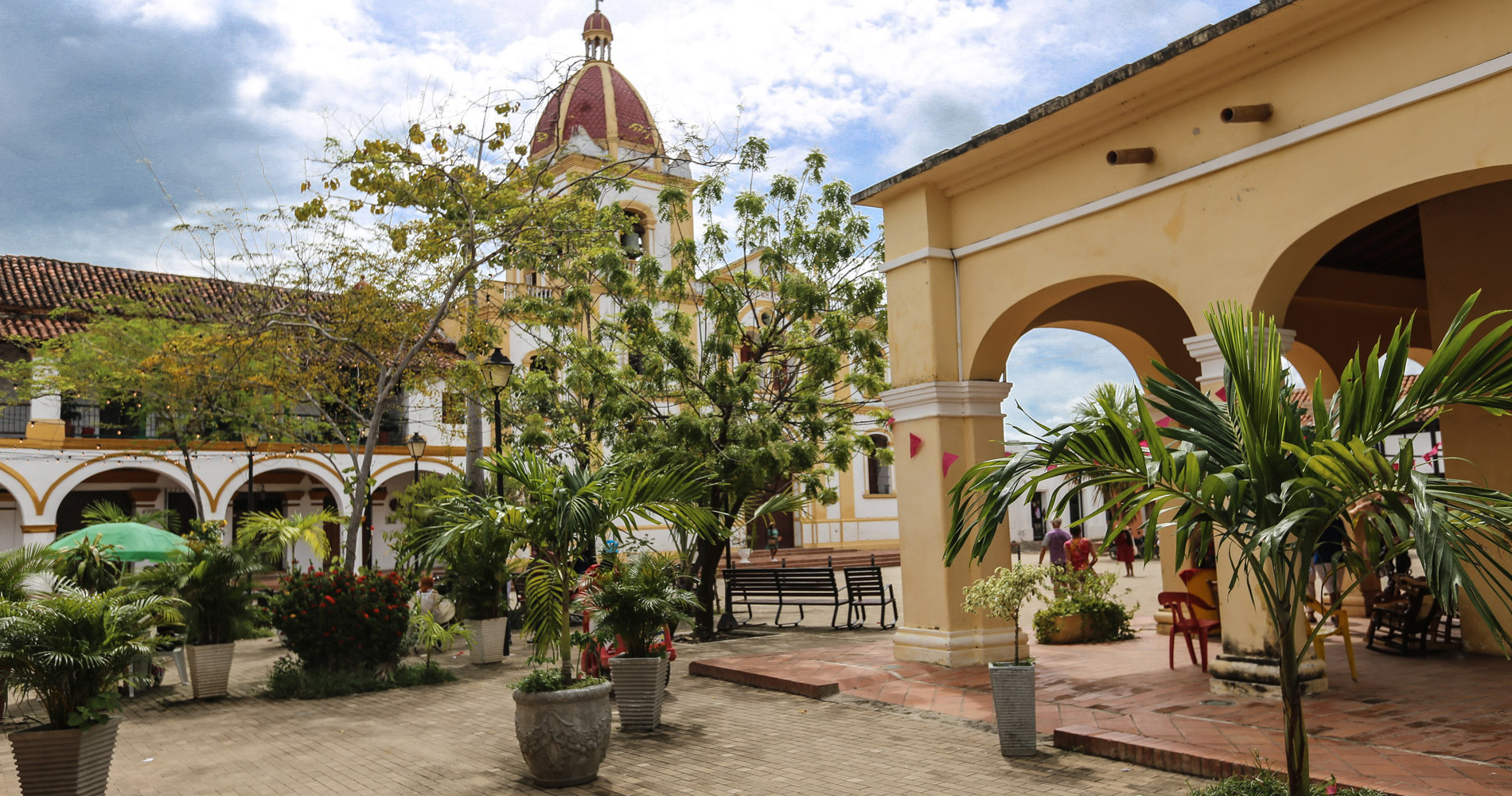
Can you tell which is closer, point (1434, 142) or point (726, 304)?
point (1434, 142)

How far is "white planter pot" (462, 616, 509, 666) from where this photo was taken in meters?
12.2

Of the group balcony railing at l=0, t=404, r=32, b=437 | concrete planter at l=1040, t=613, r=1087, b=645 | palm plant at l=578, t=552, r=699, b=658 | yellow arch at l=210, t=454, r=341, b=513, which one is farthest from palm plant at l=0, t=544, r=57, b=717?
balcony railing at l=0, t=404, r=32, b=437

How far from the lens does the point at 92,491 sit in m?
25.4

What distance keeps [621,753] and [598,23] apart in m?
26.2

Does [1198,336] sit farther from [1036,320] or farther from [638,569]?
[638,569]

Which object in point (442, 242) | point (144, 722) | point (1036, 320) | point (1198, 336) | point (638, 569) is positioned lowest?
point (144, 722)

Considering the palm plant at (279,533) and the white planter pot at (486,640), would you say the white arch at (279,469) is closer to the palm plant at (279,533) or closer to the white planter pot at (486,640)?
the palm plant at (279,533)

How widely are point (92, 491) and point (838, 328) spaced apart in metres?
20.7

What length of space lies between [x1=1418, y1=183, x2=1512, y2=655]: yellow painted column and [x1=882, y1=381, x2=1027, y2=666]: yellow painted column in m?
3.93

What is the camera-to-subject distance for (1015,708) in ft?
21.7

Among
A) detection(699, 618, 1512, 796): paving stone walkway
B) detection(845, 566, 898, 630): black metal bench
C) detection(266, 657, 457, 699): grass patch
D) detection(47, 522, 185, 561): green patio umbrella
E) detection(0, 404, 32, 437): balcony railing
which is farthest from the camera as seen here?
detection(0, 404, 32, 437): balcony railing

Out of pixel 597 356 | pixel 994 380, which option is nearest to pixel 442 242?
pixel 597 356

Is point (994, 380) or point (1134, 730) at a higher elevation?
point (994, 380)

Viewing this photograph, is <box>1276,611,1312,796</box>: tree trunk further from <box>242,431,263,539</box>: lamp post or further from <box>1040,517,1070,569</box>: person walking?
<box>242,431,263,539</box>: lamp post
